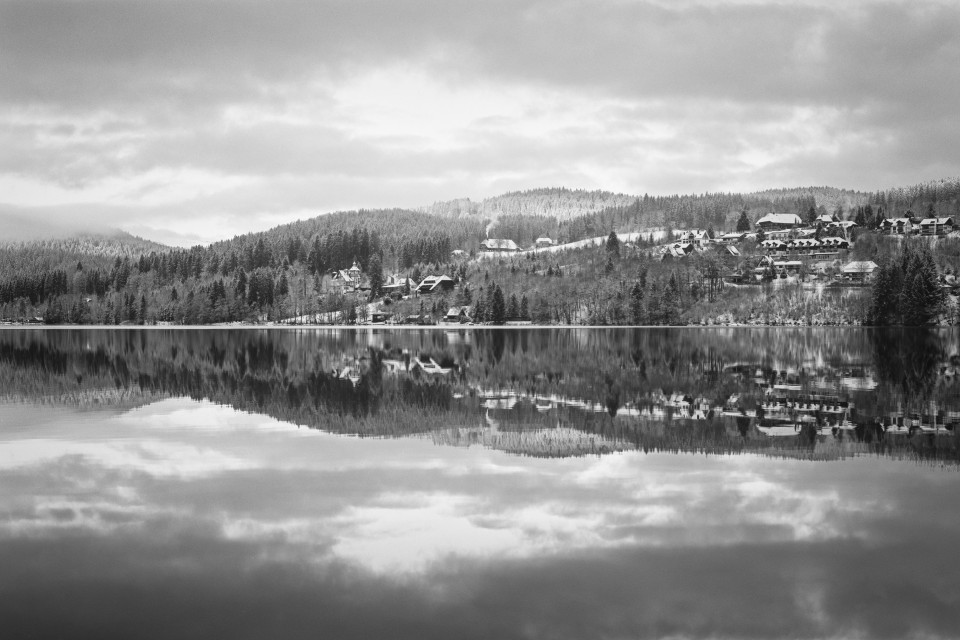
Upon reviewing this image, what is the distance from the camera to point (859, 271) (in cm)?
15125

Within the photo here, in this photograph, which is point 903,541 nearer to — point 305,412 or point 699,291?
point 305,412

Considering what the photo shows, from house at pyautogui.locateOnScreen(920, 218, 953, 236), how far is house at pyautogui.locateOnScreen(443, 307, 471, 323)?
105m

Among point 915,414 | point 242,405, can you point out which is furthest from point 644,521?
point 242,405

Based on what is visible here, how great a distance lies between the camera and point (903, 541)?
11.5 meters

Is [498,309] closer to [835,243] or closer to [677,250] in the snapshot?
[677,250]

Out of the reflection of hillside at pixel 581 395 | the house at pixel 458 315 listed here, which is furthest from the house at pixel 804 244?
the reflection of hillside at pixel 581 395

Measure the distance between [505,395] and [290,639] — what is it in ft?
67.1

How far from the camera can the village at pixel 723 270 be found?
516 feet

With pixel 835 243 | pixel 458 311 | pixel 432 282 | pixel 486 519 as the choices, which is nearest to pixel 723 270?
pixel 835 243

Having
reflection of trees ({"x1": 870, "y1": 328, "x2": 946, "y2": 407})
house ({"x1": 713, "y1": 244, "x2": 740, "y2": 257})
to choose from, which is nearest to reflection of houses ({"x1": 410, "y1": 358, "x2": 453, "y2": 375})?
reflection of trees ({"x1": 870, "y1": 328, "x2": 946, "y2": 407})

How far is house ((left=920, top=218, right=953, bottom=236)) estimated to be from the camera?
582 ft

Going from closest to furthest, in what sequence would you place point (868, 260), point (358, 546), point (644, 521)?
point (358, 546)
point (644, 521)
point (868, 260)

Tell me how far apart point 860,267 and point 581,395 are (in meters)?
143

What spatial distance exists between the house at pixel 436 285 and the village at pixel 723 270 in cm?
23
